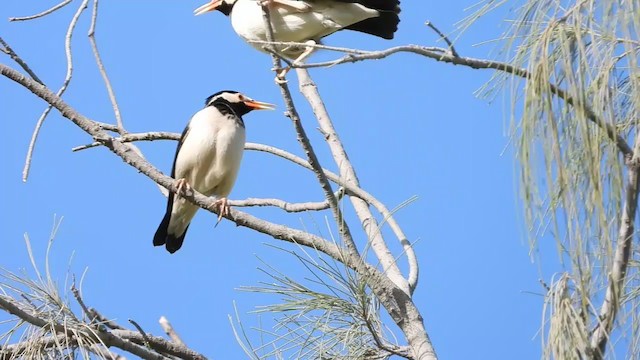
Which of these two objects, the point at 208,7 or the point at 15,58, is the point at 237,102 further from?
the point at 15,58

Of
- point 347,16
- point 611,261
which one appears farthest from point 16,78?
point 611,261

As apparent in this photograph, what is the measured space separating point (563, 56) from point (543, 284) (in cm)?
50

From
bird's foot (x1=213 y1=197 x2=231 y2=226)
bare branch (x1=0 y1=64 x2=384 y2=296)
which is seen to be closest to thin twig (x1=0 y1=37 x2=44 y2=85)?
bare branch (x1=0 y1=64 x2=384 y2=296)

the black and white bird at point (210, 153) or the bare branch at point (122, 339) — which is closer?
the bare branch at point (122, 339)

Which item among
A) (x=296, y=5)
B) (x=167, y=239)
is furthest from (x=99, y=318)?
(x=167, y=239)

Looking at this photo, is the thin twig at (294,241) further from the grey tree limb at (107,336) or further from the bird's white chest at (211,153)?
the bird's white chest at (211,153)

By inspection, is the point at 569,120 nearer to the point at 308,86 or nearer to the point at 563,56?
the point at 563,56

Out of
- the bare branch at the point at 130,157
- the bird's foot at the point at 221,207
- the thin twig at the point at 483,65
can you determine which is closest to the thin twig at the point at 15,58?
the bare branch at the point at 130,157

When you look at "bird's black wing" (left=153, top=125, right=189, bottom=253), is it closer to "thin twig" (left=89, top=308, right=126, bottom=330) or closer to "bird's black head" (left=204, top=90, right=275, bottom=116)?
"bird's black head" (left=204, top=90, right=275, bottom=116)

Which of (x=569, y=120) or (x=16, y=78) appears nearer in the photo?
(x=569, y=120)

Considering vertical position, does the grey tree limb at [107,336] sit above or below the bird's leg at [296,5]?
below

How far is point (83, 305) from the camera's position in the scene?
285cm

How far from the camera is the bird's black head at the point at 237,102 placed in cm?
496

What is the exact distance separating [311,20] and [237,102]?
2.71ft
